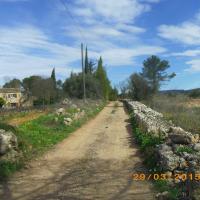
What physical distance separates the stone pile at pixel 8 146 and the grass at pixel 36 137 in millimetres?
224

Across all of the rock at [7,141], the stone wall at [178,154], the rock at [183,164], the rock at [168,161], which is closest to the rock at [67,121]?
the rock at [7,141]

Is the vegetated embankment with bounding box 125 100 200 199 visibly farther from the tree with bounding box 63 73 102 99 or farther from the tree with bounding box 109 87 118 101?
the tree with bounding box 109 87 118 101

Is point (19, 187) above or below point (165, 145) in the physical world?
below

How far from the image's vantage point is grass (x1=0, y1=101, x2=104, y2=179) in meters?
11.2

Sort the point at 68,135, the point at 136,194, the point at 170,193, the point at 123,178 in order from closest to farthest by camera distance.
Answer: the point at 170,193, the point at 136,194, the point at 123,178, the point at 68,135

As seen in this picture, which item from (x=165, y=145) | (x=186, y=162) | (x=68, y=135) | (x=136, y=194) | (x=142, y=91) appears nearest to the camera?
(x=136, y=194)

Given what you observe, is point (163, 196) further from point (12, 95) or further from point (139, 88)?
point (12, 95)

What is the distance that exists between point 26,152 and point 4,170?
8.07 ft

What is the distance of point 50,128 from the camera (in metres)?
20.2

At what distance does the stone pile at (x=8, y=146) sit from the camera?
11.4 metres

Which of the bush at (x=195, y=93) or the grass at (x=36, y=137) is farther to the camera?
the bush at (x=195, y=93)

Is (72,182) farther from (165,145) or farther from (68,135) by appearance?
(68,135)

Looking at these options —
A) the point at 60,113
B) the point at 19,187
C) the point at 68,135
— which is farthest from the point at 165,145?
the point at 60,113

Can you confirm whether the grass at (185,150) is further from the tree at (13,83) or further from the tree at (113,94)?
the tree at (13,83)
